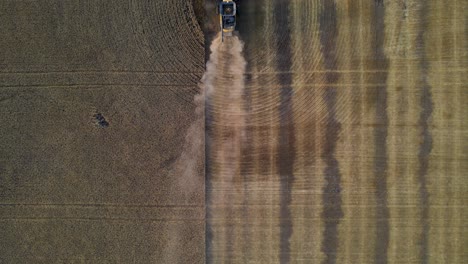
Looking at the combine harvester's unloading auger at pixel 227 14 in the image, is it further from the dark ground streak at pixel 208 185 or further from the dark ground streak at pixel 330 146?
the dark ground streak at pixel 330 146

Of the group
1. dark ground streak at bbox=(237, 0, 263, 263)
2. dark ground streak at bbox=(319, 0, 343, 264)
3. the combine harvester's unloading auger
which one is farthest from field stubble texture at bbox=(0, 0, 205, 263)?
dark ground streak at bbox=(319, 0, 343, 264)

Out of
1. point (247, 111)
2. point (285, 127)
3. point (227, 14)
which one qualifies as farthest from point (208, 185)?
point (227, 14)

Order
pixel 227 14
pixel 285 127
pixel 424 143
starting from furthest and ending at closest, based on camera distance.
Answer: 1. pixel 285 127
2. pixel 424 143
3. pixel 227 14

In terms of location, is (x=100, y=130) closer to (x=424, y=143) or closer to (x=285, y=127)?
(x=285, y=127)

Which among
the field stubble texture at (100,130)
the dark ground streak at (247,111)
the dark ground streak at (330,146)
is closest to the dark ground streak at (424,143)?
the dark ground streak at (330,146)

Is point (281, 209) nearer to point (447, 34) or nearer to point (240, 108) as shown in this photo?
point (240, 108)

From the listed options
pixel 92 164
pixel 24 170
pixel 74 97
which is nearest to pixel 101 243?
pixel 92 164

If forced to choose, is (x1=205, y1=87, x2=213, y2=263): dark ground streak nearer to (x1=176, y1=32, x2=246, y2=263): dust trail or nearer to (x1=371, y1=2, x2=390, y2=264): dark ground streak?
(x1=176, y1=32, x2=246, y2=263): dust trail
